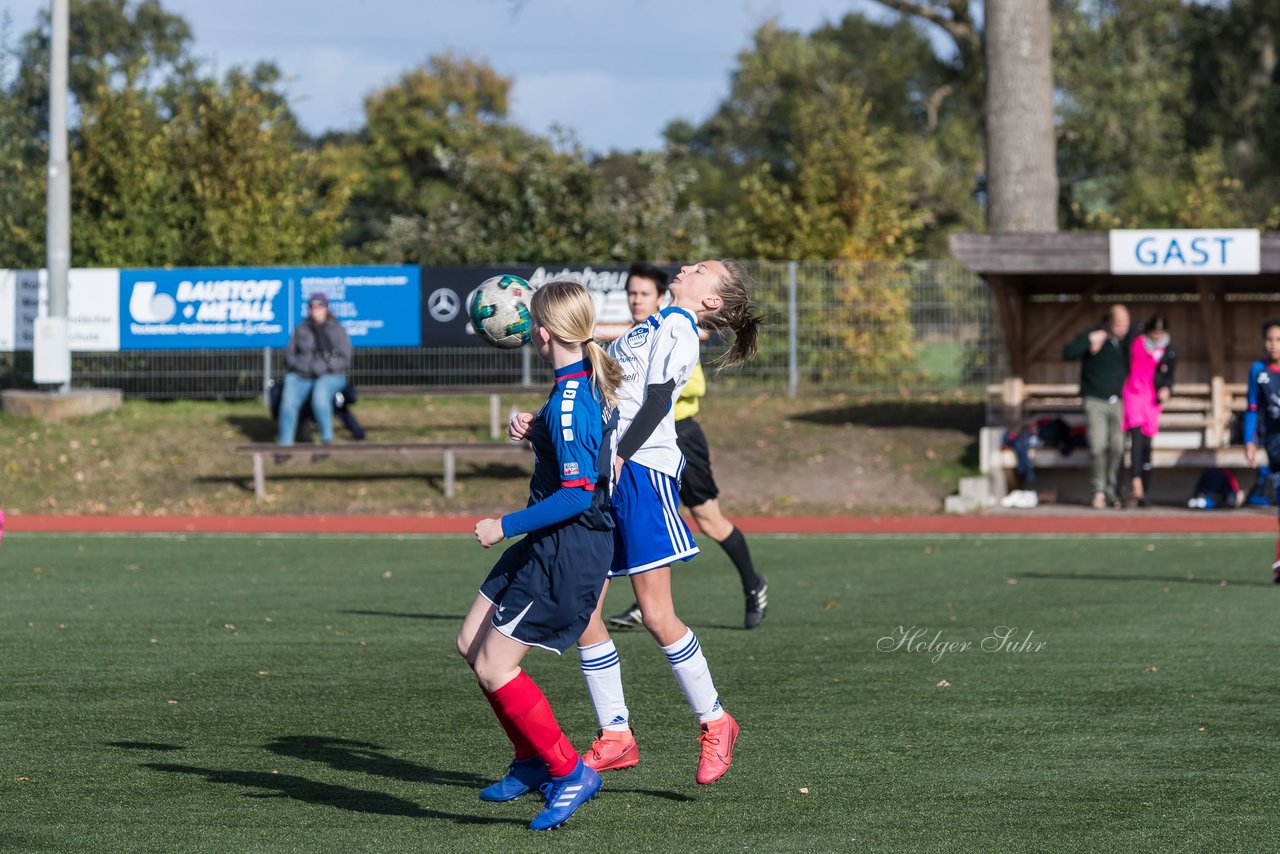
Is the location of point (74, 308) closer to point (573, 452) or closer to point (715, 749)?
point (715, 749)

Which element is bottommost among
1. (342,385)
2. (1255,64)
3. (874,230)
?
(342,385)

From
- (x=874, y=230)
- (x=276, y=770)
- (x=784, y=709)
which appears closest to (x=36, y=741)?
(x=276, y=770)

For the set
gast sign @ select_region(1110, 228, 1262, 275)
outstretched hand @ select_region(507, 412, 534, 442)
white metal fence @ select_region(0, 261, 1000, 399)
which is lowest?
outstretched hand @ select_region(507, 412, 534, 442)

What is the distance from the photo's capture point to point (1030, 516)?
17906 millimetres

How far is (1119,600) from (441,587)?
4.64 metres

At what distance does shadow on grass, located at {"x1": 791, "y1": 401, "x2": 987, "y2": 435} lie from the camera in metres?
21.4

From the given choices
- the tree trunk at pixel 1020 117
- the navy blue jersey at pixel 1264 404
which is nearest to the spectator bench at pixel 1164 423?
the tree trunk at pixel 1020 117

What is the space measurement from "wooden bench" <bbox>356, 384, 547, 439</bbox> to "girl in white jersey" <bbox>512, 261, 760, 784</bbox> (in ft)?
48.8

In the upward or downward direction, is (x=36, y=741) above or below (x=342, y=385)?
below

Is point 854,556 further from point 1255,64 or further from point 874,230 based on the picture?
point 1255,64

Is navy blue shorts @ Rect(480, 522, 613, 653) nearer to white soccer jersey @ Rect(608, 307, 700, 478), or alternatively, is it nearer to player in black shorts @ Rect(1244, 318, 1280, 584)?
white soccer jersey @ Rect(608, 307, 700, 478)

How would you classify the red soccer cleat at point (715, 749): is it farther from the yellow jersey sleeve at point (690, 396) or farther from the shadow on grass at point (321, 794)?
the yellow jersey sleeve at point (690, 396)

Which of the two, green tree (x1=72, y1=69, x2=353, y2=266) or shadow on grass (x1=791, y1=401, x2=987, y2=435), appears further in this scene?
green tree (x1=72, y1=69, x2=353, y2=266)

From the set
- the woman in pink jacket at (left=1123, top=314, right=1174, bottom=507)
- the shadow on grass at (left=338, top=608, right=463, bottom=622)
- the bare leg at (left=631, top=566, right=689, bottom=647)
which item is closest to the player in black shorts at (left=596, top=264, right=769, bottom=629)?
the shadow on grass at (left=338, top=608, right=463, bottom=622)
